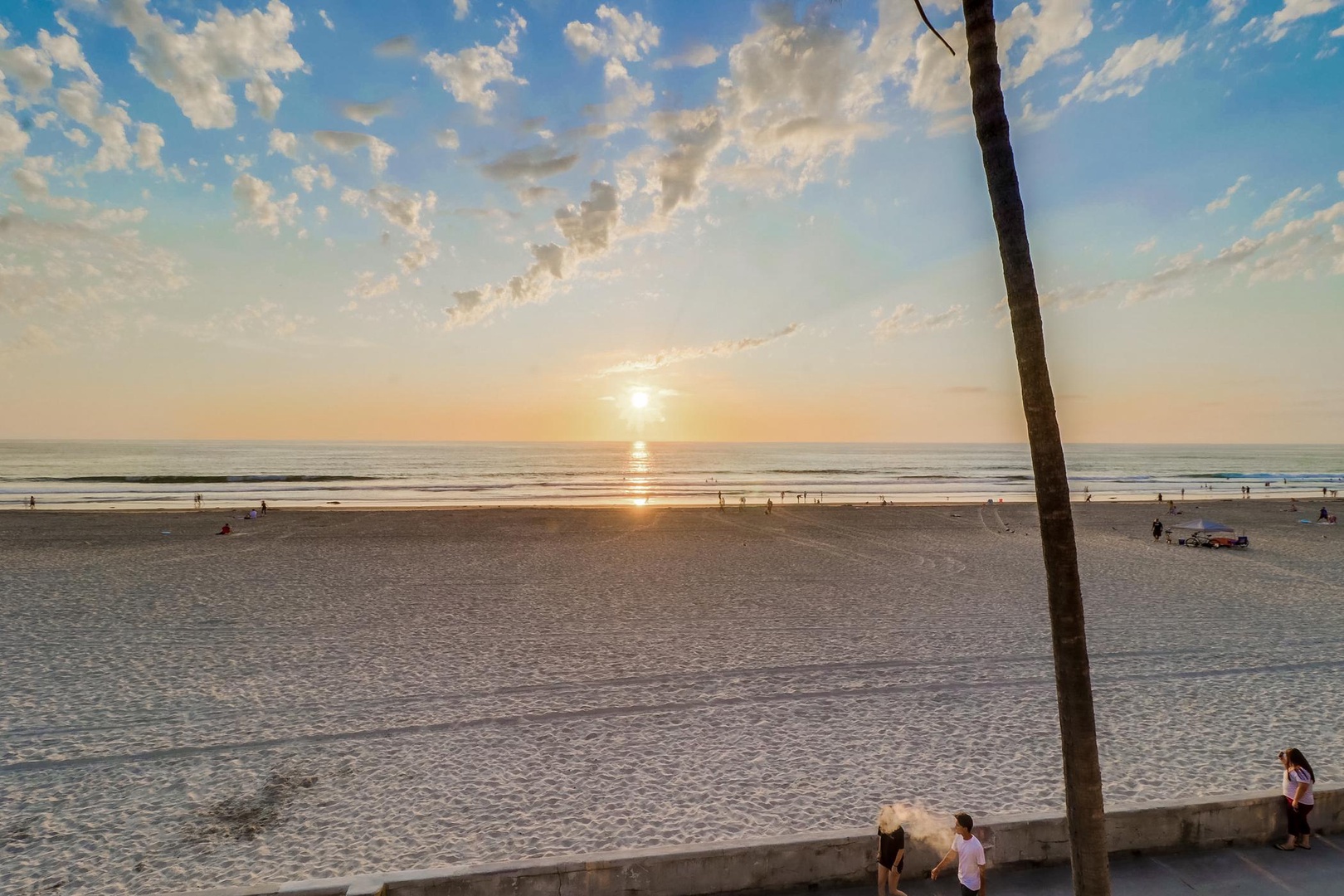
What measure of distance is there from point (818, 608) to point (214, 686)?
1364cm

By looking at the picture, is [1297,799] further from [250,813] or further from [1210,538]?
[1210,538]

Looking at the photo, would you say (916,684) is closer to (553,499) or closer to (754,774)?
(754,774)

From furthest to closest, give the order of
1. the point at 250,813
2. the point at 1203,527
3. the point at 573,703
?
the point at 1203,527
the point at 573,703
the point at 250,813

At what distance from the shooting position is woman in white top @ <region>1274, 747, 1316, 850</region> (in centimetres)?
643

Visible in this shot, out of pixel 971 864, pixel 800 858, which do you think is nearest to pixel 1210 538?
pixel 971 864

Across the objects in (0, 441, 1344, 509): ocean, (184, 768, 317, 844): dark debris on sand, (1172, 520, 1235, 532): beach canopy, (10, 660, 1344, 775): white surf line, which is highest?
(0, 441, 1344, 509): ocean

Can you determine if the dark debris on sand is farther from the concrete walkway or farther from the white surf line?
the concrete walkway

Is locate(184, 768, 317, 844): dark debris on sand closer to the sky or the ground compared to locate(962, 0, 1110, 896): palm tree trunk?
Answer: closer to the ground

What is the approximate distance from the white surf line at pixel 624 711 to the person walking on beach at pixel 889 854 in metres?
5.32

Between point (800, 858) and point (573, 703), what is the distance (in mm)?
6044

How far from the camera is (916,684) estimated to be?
12.0m

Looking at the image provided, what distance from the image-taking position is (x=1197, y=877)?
240 inches

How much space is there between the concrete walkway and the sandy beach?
5.26ft

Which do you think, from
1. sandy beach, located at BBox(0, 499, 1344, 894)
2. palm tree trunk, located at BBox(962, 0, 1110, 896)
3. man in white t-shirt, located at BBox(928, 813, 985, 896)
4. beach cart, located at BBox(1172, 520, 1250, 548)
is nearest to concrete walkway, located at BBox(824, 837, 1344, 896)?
man in white t-shirt, located at BBox(928, 813, 985, 896)
